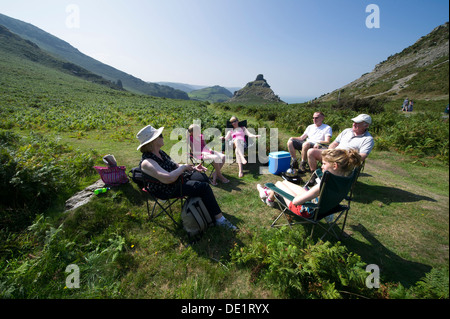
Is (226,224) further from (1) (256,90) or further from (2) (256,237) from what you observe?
(1) (256,90)

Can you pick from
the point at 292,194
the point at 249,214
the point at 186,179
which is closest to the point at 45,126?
the point at 186,179

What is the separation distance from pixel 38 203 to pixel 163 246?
2.84 metres

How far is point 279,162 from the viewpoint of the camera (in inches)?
223

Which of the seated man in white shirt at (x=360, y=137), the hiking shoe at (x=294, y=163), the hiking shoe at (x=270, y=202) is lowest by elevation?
the hiking shoe at (x=270, y=202)

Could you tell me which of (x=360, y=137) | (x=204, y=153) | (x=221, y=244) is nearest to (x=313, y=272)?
(x=221, y=244)

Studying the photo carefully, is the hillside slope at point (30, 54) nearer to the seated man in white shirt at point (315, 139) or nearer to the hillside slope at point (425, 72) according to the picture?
the hillside slope at point (425, 72)

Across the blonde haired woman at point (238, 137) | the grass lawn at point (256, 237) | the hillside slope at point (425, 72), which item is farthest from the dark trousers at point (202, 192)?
the hillside slope at point (425, 72)

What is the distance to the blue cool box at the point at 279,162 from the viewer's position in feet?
18.5

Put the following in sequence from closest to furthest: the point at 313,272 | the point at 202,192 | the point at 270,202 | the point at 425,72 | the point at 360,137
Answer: the point at 313,272, the point at 202,192, the point at 425,72, the point at 270,202, the point at 360,137

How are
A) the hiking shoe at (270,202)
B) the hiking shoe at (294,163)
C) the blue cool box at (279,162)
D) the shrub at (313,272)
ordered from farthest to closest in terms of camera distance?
the hiking shoe at (294,163), the blue cool box at (279,162), the hiking shoe at (270,202), the shrub at (313,272)

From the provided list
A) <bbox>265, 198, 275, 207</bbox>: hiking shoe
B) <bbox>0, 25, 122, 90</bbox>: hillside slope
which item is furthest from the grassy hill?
<bbox>0, 25, 122, 90</bbox>: hillside slope

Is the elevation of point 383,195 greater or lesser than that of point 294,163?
lesser

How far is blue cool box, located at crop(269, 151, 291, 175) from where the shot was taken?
5.64 metres

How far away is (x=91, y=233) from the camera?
333cm
